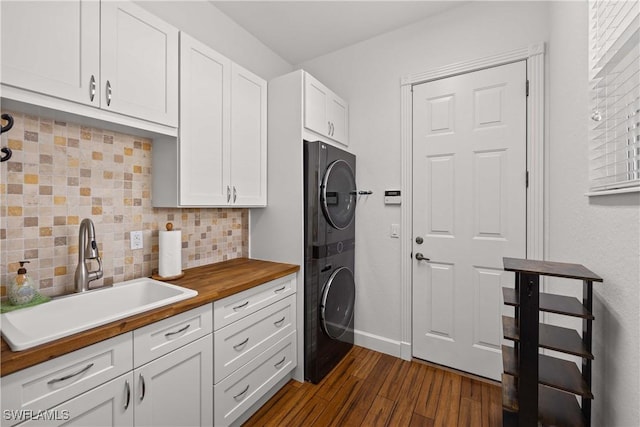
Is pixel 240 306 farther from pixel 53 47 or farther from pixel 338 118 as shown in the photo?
pixel 338 118

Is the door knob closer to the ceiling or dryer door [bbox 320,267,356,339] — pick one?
dryer door [bbox 320,267,356,339]

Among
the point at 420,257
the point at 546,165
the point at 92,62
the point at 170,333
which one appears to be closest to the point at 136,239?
the point at 170,333

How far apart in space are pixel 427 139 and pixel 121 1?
2.16 m

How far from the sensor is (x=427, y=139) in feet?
7.68

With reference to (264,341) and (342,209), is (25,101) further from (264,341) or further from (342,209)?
(342,209)

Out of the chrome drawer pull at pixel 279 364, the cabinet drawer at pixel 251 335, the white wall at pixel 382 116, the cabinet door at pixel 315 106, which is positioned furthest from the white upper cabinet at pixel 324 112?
the chrome drawer pull at pixel 279 364

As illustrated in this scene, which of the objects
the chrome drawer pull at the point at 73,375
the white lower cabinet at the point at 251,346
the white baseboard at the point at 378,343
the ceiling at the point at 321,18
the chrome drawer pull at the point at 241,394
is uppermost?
the ceiling at the point at 321,18

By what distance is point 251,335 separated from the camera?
5.70ft

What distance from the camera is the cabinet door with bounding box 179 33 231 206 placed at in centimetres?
167

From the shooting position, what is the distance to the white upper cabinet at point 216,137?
168 cm

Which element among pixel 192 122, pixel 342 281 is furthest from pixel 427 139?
pixel 192 122

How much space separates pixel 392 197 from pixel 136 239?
1976 mm

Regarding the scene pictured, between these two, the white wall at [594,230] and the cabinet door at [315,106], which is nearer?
the white wall at [594,230]

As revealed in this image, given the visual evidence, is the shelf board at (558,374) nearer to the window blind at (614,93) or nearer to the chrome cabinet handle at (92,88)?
the window blind at (614,93)
